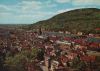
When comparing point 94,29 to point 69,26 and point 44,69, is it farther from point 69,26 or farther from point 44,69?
point 44,69

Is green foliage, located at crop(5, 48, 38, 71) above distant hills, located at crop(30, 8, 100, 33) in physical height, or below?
below

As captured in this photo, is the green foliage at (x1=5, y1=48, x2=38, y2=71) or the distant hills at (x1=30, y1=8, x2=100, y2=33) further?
the distant hills at (x1=30, y1=8, x2=100, y2=33)

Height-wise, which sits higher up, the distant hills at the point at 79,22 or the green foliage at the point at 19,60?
the distant hills at the point at 79,22

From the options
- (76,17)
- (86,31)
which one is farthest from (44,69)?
(76,17)

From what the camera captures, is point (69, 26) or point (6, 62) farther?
point (69, 26)

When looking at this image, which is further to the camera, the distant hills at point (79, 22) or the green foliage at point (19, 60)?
the distant hills at point (79, 22)

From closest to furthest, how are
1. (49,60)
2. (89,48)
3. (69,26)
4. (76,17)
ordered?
1. (49,60)
2. (89,48)
3. (69,26)
4. (76,17)

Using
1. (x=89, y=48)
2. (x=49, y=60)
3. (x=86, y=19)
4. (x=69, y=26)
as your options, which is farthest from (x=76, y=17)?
(x=49, y=60)

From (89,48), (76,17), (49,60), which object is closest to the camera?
(49,60)

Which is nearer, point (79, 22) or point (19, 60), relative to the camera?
point (19, 60)

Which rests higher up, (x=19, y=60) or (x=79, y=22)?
(x=79, y=22)
